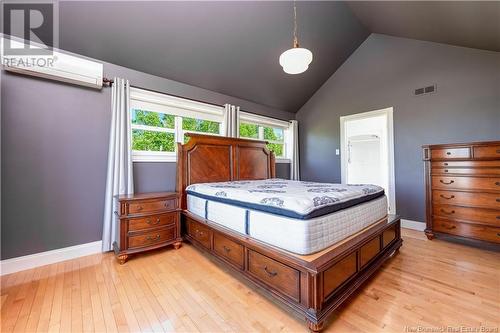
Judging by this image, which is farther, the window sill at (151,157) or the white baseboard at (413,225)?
the white baseboard at (413,225)

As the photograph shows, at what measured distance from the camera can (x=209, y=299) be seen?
167 cm

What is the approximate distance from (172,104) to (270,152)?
1.93 m

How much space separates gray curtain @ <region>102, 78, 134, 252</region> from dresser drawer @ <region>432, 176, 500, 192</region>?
4.00 m

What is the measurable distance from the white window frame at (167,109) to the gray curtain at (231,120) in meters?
0.18

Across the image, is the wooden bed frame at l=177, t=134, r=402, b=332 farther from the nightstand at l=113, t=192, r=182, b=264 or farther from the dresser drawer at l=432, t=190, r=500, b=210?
the dresser drawer at l=432, t=190, r=500, b=210

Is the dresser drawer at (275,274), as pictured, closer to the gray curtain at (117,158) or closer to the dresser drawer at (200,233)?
the dresser drawer at (200,233)

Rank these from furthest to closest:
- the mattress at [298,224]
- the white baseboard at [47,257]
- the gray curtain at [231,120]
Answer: the gray curtain at [231,120]
the white baseboard at [47,257]
the mattress at [298,224]

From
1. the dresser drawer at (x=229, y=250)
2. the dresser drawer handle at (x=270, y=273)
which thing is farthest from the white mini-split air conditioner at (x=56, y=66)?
the dresser drawer handle at (x=270, y=273)

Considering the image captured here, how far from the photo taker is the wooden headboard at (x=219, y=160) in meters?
2.95

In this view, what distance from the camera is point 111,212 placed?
8.42 feet

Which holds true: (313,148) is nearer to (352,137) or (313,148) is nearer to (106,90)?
(352,137)

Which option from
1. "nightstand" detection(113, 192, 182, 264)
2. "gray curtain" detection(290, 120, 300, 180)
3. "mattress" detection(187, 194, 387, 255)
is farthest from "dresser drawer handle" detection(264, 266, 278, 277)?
"gray curtain" detection(290, 120, 300, 180)

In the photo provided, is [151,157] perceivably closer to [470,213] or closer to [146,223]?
[146,223]

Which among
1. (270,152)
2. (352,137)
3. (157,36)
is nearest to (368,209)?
(270,152)
